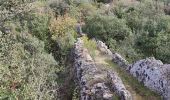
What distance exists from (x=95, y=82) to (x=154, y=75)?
3768 millimetres

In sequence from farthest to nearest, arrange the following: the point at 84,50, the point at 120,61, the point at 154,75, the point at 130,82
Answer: the point at 84,50 < the point at 120,61 < the point at 130,82 < the point at 154,75

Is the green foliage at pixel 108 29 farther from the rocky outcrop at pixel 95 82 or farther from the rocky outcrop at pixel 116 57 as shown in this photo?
the rocky outcrop at pixel 95 82

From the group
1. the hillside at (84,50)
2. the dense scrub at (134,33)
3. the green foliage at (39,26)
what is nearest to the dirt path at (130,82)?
the hillside at (84,50)

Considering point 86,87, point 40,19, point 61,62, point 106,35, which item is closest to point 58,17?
point 40,19

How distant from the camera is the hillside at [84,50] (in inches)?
737

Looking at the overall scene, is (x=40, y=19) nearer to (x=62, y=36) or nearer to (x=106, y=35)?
(x=62, y=36)

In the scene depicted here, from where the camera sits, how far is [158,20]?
45156 mm

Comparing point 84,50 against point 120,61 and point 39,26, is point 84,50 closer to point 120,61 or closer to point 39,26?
point 120,61

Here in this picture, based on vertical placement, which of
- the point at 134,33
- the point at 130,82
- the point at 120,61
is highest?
the point at 130,82

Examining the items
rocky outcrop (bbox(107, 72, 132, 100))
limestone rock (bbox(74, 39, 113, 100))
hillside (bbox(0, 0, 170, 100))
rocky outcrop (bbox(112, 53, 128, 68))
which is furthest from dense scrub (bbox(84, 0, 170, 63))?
rocky outcrop (bbox(107, 72, 132, 100))

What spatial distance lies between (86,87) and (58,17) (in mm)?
25170

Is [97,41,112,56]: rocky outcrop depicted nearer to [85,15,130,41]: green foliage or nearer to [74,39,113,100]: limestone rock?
[74,39,113,100]: limestone rock

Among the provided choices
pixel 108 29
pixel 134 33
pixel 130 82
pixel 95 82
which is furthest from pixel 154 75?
pixel 134 33

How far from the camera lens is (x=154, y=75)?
22.6 m
